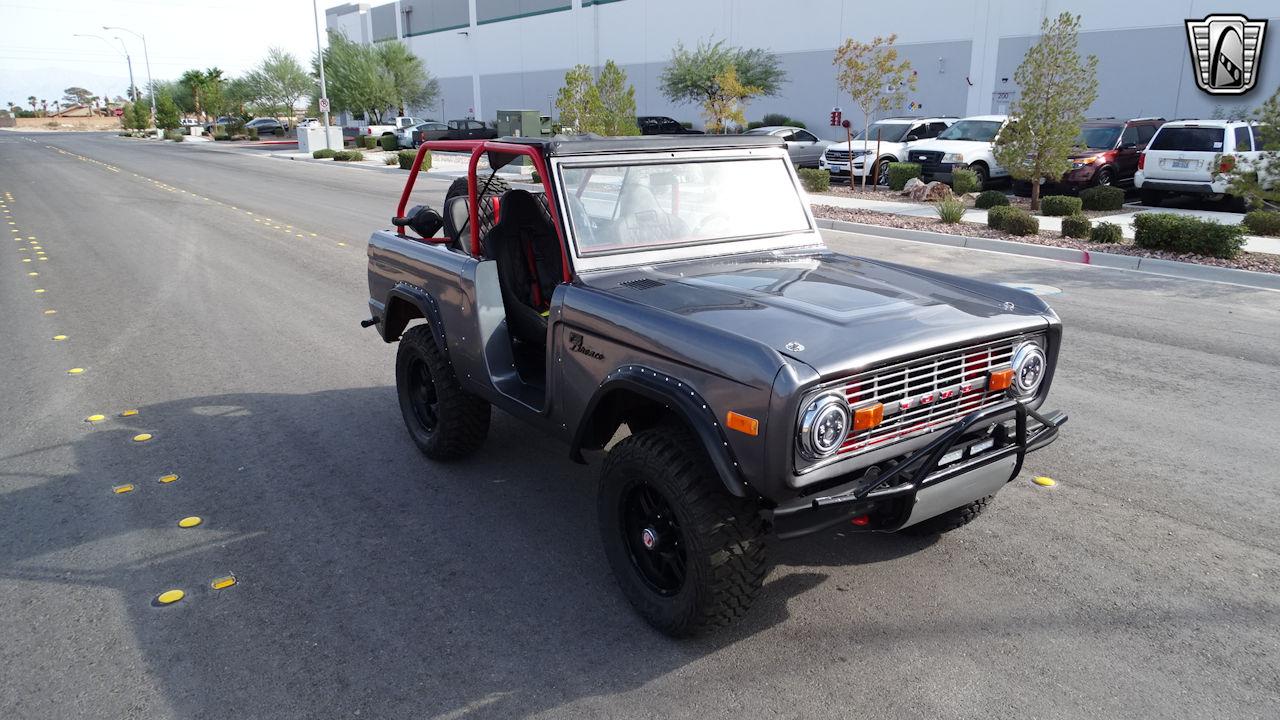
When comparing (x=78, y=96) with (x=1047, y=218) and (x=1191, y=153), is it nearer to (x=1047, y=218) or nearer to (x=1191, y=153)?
(x=1047, y=218)

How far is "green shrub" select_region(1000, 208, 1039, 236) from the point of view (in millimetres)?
13898

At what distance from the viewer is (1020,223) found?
13930 mm

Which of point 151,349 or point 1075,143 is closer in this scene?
point 151,349

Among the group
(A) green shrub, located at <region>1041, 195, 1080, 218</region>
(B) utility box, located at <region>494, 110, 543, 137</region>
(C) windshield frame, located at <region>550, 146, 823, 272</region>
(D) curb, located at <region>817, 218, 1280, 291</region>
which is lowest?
(D) curb, located at <region>817, 218, 1280, 291</region>

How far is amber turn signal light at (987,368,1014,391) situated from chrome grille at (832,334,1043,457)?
0.02m

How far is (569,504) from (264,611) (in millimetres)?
1567

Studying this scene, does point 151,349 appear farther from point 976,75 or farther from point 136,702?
point 976,75

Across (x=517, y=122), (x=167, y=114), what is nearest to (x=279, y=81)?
(x=167, y=114)

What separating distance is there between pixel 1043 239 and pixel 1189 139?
586 centimetres

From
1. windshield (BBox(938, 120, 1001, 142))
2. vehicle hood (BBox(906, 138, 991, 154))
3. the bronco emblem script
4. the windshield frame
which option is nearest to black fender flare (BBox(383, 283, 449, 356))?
the windshield frame

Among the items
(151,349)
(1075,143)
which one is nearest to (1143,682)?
(151,349)

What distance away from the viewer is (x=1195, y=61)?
86.4ft

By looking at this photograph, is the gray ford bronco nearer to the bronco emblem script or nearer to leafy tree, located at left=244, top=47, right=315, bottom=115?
the bronco emblem script

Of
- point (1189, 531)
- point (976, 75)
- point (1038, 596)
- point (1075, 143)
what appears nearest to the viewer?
point (1038, 596)
